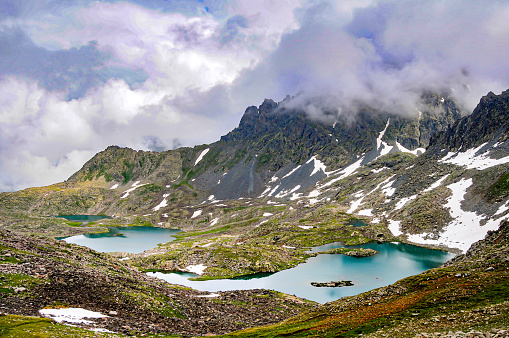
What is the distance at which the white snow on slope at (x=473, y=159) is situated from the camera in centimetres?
13838

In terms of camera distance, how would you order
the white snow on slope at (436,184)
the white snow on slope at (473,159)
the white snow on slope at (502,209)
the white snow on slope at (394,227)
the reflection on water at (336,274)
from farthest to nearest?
1. the white snow on slope at (436,184)
2. the white snow on slope at (473,159)
3. the white snow on slope at (394,227)
4. the white snow on slope at (502,209)
5. the reflection on water at (336,274)

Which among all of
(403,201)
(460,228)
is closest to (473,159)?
(403,201)

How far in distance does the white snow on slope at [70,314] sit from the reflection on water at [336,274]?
49431 millimetres

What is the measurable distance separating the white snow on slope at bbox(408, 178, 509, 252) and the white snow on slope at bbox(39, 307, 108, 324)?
116m

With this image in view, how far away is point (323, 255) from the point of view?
117m

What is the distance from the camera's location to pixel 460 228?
4441 inches

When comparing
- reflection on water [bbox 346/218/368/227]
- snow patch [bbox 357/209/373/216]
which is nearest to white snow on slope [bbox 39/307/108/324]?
reflection on water [bbox 346/218/368/227]

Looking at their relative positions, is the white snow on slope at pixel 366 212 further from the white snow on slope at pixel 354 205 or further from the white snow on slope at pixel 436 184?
the white snow on slope at pixel 436 184

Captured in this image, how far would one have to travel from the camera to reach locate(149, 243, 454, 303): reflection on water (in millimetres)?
72688

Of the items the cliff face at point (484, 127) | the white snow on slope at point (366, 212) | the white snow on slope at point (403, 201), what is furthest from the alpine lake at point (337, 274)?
the cliff face at point (484, 127)

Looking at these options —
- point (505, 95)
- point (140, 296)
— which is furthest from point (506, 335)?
point (505, 95)

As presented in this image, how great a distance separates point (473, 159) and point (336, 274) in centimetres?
12800

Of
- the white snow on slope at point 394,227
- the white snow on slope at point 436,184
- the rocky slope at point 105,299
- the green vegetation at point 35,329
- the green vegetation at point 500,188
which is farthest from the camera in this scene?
the white snow on slope at point 436,184

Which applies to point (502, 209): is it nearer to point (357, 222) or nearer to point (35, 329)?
point (357, 222)
